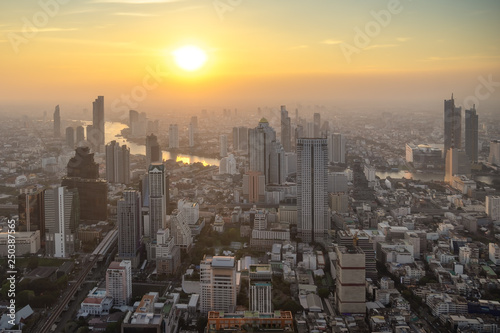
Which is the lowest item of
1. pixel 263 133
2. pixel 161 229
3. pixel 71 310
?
pixel 71 310

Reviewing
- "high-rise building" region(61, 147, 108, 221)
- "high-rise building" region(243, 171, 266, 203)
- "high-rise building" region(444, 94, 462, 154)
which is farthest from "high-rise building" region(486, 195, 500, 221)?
"high-rise building" region(61, 147, 108, 221)

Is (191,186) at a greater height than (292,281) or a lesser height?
greater

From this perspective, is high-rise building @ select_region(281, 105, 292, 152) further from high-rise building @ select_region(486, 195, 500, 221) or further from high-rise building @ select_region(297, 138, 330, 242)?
high-rise building @ select_region(486, 195, 500, 221)

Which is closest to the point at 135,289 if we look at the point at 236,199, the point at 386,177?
the point at 236,199

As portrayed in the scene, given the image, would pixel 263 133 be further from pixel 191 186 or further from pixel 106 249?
pixel 106 249

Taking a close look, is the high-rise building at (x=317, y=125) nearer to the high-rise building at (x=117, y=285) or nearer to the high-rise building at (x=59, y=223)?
the high-rise building at (x=59, y=223)

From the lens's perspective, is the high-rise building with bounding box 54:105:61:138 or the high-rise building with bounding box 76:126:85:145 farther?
the high-rise building with bounding box 76:126:85:145

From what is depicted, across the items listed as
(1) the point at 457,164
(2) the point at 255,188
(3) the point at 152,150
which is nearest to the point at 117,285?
(2) the point at 255,188
